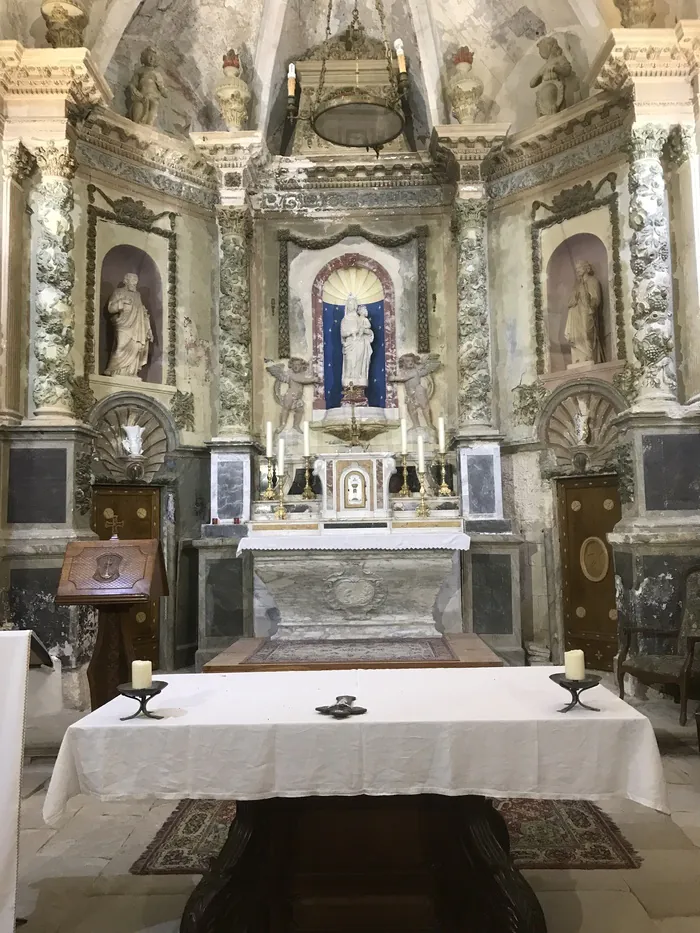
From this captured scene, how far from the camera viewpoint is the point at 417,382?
1034cm

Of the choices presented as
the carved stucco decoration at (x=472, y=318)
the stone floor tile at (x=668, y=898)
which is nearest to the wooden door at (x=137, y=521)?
the carved stucco decoration at (x=472, y=318)

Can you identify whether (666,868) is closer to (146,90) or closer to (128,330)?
(128,330)

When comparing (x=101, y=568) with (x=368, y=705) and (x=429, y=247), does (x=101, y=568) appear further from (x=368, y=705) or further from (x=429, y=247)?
(x=429, y=247)

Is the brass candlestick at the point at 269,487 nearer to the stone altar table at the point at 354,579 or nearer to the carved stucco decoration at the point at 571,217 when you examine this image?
the stone altar table at the point at 354,579

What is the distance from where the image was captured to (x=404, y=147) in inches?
419

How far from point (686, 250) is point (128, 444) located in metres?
6.93

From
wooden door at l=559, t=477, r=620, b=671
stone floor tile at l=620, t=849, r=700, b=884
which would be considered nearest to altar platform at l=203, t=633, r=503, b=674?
wooden door at l=559, t=477, r=620, b=671

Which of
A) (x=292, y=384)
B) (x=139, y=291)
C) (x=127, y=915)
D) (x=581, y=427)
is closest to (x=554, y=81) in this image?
(x=581, y=427)

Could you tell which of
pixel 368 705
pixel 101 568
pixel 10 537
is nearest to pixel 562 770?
pixel 368 705

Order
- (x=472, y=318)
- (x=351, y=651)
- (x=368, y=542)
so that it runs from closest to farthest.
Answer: (x=351, y=651) < (x=368, y=542) < (x=472, y=318)

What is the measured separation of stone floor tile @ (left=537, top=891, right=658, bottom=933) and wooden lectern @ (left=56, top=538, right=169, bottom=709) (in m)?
2.97

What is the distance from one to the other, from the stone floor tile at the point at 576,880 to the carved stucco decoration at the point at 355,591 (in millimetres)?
4627

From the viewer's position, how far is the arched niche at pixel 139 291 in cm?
948

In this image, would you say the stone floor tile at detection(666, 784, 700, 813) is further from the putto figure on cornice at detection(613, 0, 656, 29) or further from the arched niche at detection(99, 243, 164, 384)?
the putto figure on cornice at detection(613, 0, 656, 29)
